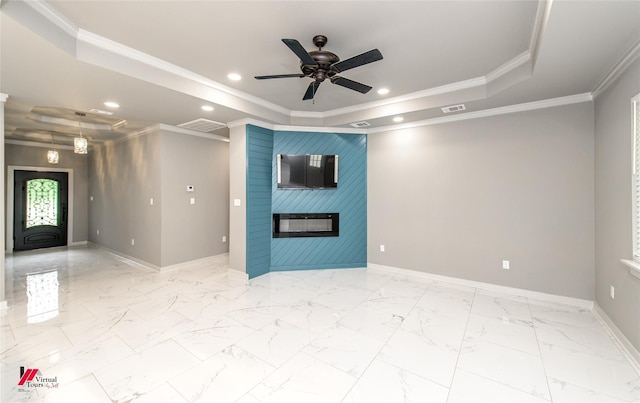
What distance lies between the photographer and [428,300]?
371cm

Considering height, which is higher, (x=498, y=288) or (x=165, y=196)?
(x=165, y=196)

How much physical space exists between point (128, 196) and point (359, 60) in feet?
19.2

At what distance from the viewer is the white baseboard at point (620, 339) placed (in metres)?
2.31

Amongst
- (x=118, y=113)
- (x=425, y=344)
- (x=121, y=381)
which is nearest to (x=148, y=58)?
(x=118, y=113)

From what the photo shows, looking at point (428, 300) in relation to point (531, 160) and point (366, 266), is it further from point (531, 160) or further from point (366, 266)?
point (531, 160)

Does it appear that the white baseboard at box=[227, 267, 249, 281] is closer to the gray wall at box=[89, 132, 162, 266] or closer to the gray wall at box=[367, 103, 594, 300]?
the gray wall at box=[89, 132, 162, 266]

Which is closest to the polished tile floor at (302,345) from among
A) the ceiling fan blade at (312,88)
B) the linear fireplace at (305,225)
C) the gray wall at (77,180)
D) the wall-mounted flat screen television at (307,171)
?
the linear fireplace at (305,225)

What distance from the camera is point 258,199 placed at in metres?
4.83

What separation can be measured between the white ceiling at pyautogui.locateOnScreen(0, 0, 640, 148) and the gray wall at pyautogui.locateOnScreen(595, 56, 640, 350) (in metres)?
0.29

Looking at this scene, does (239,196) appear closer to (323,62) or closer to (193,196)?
(193,196)

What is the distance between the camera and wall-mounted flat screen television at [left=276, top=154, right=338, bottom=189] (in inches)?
195

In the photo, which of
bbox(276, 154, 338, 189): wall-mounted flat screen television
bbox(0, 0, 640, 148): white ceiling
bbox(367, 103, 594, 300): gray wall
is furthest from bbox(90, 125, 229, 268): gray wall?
bbox(367, 103, 594, 300): gray wall

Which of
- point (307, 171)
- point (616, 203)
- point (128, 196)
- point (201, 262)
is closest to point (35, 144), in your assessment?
point (128, 196)

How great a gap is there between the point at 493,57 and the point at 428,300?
305 centimetres
